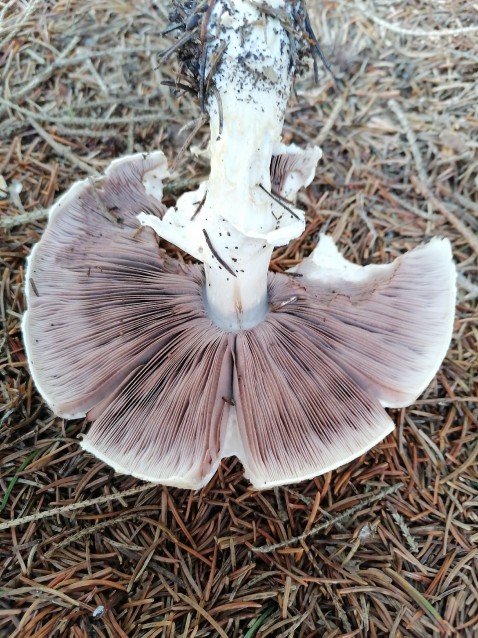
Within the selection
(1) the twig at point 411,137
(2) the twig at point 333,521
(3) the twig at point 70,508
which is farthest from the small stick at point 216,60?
(1) the twig at point 411,137

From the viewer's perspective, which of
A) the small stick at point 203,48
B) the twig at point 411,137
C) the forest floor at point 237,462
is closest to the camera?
the small stick at point 203,48

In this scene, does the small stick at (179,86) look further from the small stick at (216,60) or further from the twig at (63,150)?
the twig at (63,150)

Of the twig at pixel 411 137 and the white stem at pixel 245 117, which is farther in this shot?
the twig at pixel 411 137

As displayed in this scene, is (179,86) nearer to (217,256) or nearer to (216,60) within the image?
(216,60)

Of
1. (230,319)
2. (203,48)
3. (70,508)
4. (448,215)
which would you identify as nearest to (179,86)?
(203,48)

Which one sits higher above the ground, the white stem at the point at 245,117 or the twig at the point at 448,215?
the white stem at the point at 245,117

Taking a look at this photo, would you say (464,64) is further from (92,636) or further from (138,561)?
(92,636)

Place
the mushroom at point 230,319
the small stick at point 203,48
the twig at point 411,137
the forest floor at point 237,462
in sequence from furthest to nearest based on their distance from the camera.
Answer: the twig at point 411,137
the forest floor at point 237,462
the mushroom at point 230,319
the small stick at point 203,48

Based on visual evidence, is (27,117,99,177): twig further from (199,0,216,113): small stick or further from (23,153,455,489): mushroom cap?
(199,0,216,113): small stick
